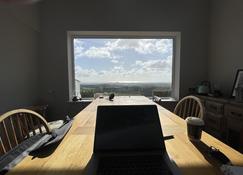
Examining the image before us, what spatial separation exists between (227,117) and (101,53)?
2415 millimetres

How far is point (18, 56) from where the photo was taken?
9.75 feet

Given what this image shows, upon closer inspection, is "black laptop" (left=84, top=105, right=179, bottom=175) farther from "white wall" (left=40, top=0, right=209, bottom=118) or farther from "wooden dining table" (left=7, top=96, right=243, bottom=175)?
"white wall" (left=40, top=0, right=209, bottom=118)

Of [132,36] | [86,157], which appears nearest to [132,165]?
[86,157]

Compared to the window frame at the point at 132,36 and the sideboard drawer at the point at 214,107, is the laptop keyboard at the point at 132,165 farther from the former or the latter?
the window frame at the point at 132,36

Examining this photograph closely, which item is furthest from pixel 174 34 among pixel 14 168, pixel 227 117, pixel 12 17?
pixel 14 168

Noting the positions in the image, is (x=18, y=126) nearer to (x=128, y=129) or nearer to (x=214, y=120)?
(x=128, y=129)

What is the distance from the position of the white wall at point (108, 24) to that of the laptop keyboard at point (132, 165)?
311 centimetres

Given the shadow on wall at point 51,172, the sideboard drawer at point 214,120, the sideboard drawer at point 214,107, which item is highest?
the shadow on wall at point 51,172

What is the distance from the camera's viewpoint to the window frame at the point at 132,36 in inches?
149

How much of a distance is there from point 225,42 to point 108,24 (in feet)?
6.25

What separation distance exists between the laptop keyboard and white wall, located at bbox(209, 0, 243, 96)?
8.97 ft

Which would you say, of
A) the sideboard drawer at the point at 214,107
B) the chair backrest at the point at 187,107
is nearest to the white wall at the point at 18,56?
the chair backrest at the point at 187,107

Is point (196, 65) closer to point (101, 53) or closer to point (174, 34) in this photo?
point (174, 34)

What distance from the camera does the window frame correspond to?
→ 3.80 m
